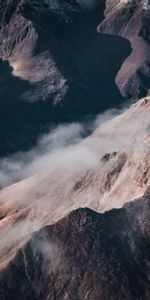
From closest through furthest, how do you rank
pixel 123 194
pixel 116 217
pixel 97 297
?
pixel 97 297
pixel 116 217
pixel 123 194

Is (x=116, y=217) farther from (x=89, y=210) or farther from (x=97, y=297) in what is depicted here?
(x=97, y=297)

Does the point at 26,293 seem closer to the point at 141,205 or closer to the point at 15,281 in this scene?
the point at 15,281

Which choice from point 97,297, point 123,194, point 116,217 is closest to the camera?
point 97,297

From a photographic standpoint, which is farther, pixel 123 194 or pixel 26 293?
pixel 123 194

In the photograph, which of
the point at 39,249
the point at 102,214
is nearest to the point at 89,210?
the point at 102,214

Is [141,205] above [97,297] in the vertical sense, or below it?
above

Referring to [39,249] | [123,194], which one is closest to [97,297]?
[39,249]

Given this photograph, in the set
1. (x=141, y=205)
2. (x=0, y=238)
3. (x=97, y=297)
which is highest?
(x=0, y=238)
